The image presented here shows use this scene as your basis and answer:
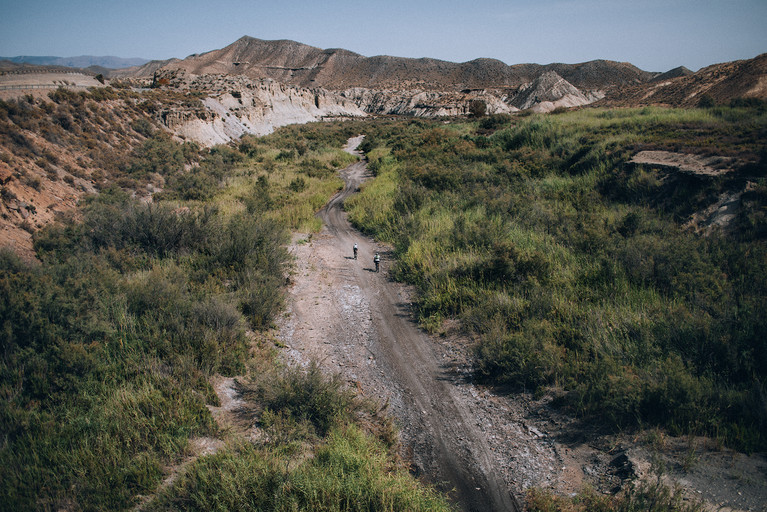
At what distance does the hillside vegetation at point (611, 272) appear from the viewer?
5.55m

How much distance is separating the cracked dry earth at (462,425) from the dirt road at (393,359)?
20mm

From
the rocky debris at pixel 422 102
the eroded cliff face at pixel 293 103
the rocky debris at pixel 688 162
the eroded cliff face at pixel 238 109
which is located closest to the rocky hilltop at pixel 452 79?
the rocky debris at pixel 422 102

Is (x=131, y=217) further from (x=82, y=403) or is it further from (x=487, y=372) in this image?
(x=487, y=372)

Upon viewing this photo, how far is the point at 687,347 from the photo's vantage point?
246 inches

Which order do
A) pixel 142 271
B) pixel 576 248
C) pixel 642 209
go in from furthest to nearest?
pixel 642 209 → pixel 576 248 → pixel 142 271

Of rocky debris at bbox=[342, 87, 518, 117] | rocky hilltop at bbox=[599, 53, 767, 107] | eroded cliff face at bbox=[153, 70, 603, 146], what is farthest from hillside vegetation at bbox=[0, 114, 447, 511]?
rocky debris at bbox=[342, 87, 518, 117]

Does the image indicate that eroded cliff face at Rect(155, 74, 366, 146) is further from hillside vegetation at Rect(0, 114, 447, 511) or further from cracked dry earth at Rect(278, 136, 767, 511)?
cracked dry earth at Rect(278, 136, 767, 511)

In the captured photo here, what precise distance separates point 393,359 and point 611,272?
19.6 ft

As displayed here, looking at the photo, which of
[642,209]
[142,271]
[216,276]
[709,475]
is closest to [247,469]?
[709,475]

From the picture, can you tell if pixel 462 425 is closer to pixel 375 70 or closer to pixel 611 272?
pixel 611 272

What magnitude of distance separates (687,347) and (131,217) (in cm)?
1443

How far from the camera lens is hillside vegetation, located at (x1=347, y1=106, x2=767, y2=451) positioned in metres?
5.55

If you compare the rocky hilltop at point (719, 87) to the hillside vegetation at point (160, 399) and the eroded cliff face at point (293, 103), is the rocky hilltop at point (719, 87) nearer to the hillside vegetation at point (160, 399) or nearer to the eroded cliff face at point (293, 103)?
the eroded cliff face at point (293, 103)

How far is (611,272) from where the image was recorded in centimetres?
891
